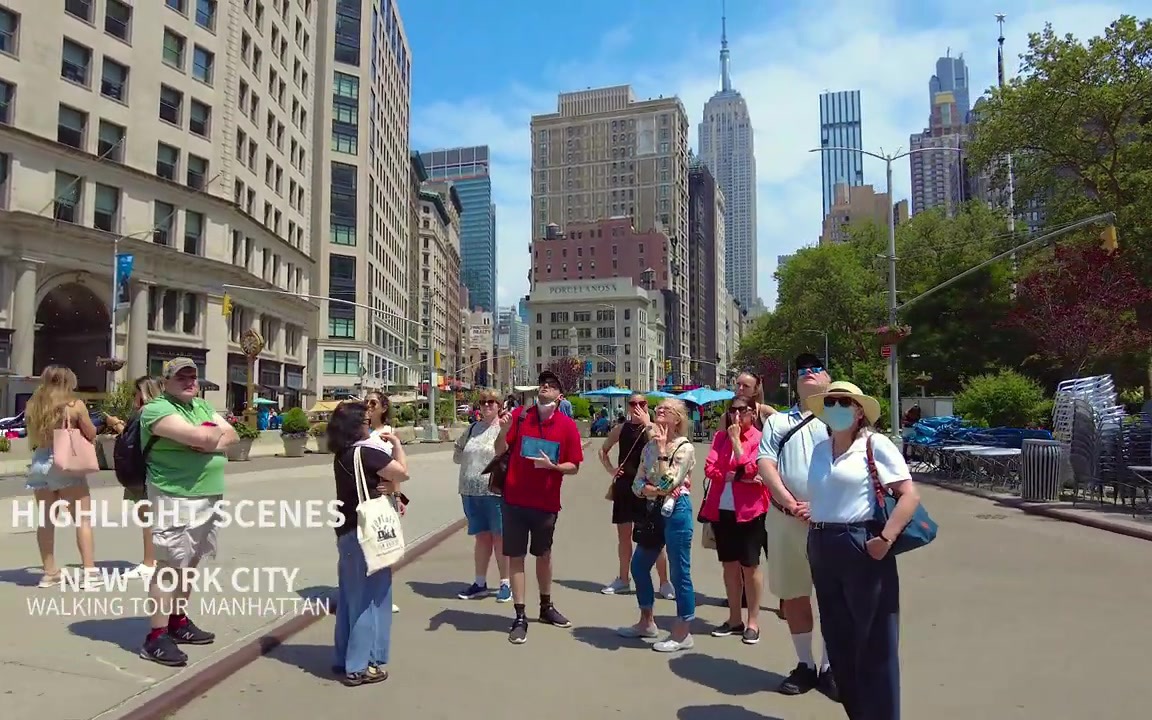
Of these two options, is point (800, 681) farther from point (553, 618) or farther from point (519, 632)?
point (553, 618)

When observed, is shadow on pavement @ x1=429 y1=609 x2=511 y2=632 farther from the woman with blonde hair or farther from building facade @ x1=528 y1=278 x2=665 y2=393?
building facade @ x1=528 y1=278 x2=665 y2=393

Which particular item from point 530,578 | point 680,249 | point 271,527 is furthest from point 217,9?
point 680,249

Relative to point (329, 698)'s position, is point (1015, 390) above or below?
above

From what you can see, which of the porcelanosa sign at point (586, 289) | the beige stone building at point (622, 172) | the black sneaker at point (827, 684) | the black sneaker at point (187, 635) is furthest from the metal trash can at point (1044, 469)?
the beige stone building at point (622, 172)

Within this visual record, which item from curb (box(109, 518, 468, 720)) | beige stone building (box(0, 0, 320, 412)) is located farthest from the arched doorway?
curb (box(109, 518, 468, 720))

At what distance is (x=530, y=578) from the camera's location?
8.60 m

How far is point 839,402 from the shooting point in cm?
397

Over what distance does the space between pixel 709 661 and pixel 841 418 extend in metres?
2.52

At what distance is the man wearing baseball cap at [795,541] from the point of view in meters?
4.98

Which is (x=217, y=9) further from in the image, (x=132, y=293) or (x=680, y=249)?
(x=680, y=249)

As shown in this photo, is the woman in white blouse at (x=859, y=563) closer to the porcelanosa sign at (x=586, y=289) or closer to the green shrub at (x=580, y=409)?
the green shrub at (x=580, y=409)

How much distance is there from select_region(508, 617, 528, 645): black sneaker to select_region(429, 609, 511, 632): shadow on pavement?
12.6 inches

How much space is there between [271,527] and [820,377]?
825 cm

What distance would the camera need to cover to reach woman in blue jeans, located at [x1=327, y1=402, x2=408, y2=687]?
16.6ft
